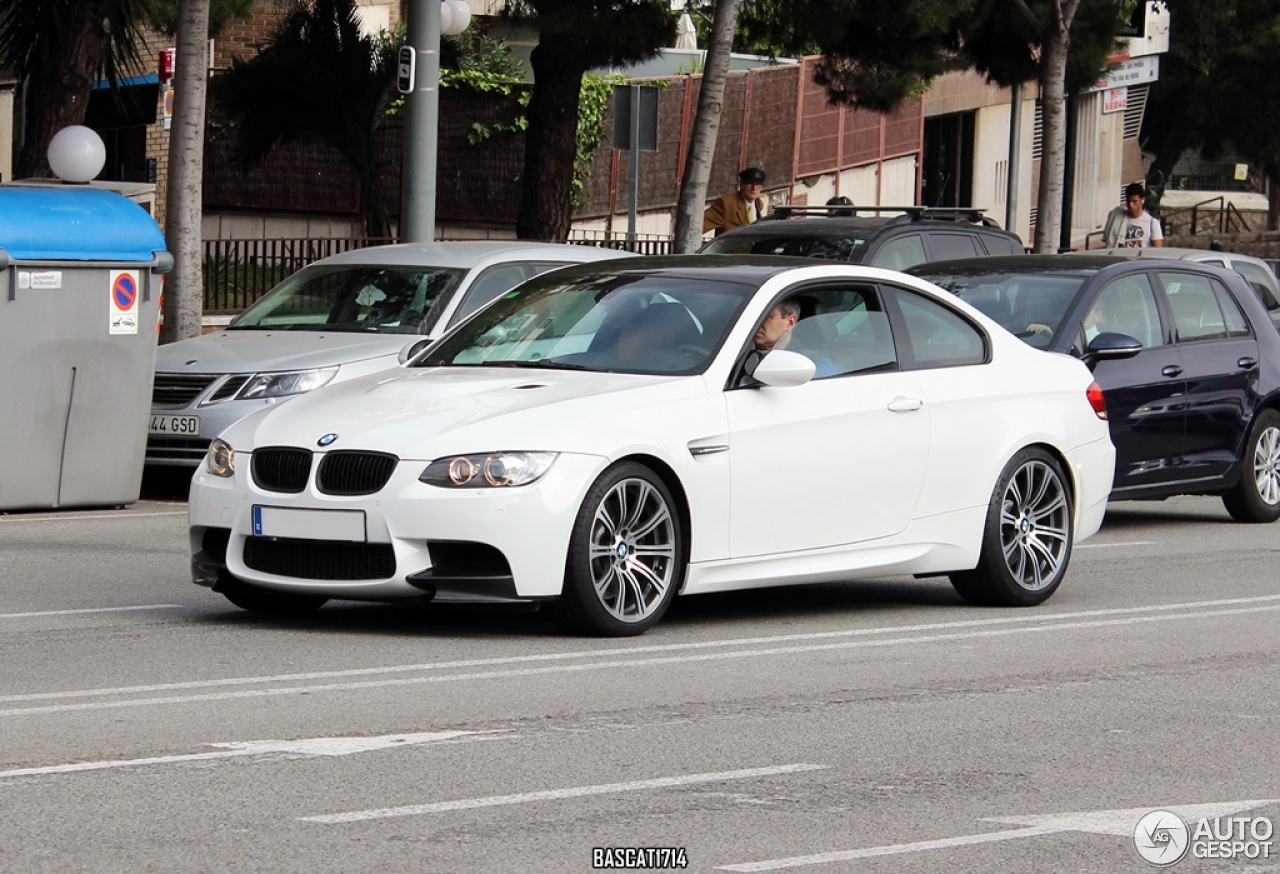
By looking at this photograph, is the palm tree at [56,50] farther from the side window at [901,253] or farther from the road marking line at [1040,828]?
the road marking line at [1040,828]

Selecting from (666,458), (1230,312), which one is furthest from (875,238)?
(666,458)

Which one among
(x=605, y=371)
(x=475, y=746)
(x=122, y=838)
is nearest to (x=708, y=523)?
(x=605, y=371)

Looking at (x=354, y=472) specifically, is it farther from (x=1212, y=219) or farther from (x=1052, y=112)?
(x=1212, y=219)

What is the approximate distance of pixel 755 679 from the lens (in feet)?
26.6

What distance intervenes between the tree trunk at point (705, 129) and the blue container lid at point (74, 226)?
22.8 ft

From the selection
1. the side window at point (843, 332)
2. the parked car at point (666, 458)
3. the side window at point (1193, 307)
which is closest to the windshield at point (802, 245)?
the side window at point (1193, 307)

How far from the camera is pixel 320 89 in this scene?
28.4 m

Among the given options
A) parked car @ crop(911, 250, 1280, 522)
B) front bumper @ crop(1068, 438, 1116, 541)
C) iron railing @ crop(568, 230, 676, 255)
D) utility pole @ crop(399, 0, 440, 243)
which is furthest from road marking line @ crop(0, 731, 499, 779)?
iron railing @ crop(568, 230, 676, 255)

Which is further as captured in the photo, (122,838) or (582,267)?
(582,267)

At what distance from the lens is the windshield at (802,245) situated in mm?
17078

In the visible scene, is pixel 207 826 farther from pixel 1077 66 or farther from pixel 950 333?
pixel 1077 66

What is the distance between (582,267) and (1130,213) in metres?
13.5

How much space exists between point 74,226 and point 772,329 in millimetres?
5677

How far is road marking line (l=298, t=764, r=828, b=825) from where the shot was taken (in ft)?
19.0
